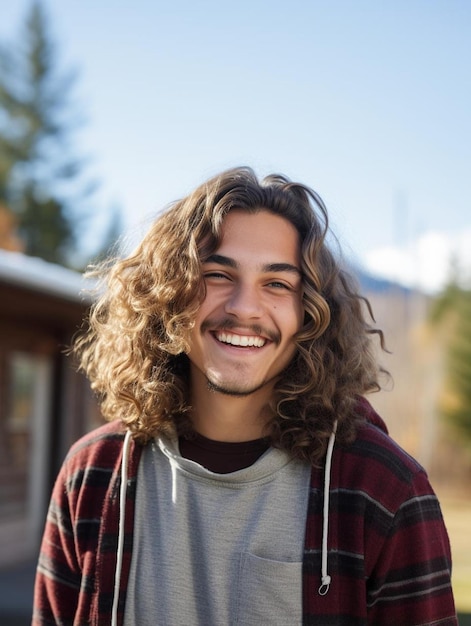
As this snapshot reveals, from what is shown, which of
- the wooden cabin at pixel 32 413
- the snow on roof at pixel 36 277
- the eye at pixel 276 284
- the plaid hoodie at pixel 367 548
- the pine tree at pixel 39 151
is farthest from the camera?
the pine tree at pixel 39 151

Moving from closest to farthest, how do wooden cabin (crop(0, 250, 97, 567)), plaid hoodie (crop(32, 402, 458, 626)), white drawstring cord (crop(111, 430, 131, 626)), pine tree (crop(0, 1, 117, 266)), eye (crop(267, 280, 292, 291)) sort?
plaid hoodie (crop(32, 402, 458, 626))
white drawstring cord (crop(111, 430, 131, 626))
eye (crop(267, 280, 292, 291))
wooden cabin (crop(0, 250, 97, 567))
pine tree (crop(0, 1, 117, 266))

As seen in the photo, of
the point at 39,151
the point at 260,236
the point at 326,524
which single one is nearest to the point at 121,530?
the point at 326,524

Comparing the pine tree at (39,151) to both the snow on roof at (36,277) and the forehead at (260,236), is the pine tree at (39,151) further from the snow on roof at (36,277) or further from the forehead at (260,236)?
the forehead at (260,236)

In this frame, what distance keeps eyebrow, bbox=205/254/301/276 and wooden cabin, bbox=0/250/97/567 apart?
6519 mm

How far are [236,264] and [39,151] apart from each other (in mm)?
30972

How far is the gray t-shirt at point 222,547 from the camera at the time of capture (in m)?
2.15

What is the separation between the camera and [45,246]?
3041cm

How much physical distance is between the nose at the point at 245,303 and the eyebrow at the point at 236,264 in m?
0.06

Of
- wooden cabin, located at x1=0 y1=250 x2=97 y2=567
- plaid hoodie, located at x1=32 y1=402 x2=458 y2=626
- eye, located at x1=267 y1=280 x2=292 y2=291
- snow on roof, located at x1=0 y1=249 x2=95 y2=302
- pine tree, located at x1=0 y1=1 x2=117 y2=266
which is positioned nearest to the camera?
plaid hoodie, located at x1=32 y1=402 x2=458 y2=626

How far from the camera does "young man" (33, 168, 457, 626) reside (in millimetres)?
2117

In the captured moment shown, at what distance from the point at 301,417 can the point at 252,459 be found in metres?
0.18

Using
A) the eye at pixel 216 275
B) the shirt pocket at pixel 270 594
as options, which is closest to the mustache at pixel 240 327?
the eye at pixel 216 275

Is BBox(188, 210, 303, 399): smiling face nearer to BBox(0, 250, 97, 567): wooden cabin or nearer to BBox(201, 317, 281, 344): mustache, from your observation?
BBox(201, 317, 281, 344): mustache

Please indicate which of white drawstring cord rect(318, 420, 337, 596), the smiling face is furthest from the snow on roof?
white drawstring cord rect(318, 420, 337, 596)
